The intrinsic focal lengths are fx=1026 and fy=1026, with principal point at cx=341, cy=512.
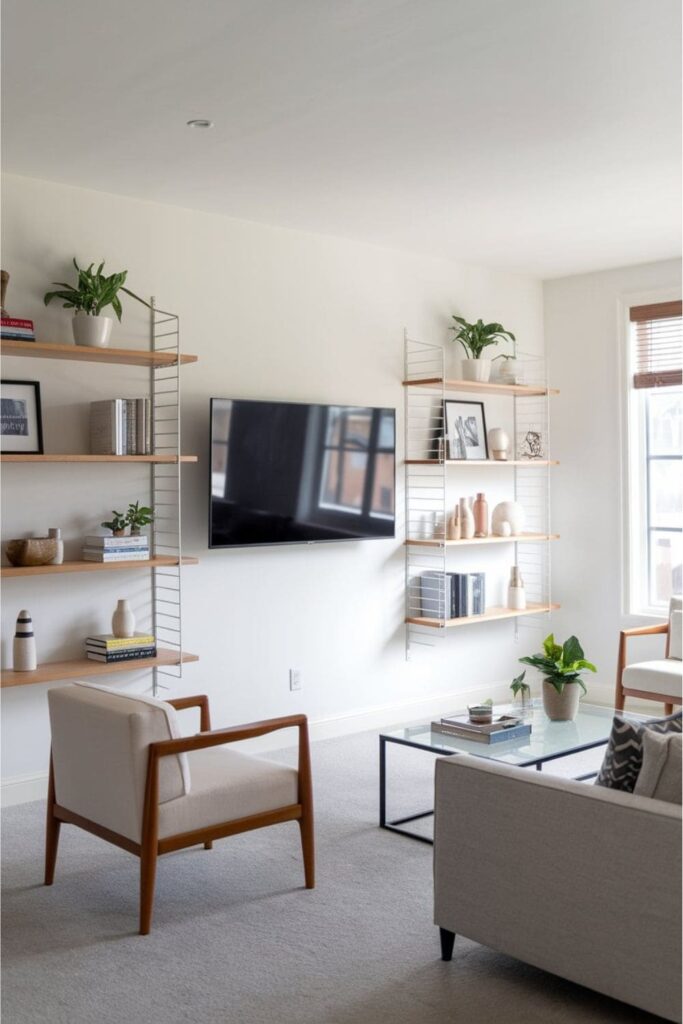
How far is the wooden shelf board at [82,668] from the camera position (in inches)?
163

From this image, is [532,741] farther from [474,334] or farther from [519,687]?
[474,334]

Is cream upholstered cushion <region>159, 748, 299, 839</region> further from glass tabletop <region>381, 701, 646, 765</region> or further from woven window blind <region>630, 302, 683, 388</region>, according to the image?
woven window blind <region>630, 302, 683, 388</region>

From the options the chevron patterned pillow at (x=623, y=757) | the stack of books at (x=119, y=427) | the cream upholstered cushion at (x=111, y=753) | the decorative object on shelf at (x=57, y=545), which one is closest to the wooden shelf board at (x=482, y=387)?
the stack of books at (x=119, y=427)

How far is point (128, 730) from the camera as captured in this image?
306 centimetres

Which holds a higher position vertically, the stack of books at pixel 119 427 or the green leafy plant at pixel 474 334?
the green leafy plant at pixel 474 334

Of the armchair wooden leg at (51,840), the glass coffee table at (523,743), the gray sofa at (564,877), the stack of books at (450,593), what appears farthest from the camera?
the stack of books at (450,593)

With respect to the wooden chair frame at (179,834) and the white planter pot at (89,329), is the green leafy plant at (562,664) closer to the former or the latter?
the wooden chair frame at (179,834)

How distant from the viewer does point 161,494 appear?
4824mm

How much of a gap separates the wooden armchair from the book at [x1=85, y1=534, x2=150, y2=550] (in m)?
2.53

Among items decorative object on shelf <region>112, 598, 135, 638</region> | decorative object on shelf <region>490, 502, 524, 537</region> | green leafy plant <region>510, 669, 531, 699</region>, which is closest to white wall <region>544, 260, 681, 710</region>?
decorative object on shelf <region>490, 502, 524, 537</region>

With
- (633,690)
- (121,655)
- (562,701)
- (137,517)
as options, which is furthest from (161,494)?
(633,690)

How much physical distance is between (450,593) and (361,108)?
2.99 metres

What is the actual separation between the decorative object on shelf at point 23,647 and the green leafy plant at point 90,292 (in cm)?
133

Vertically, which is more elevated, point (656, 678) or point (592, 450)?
point (592, 450)
